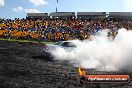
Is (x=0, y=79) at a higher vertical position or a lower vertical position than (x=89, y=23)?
lower

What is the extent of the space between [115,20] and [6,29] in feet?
60.2

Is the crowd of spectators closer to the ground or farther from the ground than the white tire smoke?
farther from the ground

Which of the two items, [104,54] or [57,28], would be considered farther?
[57,28]

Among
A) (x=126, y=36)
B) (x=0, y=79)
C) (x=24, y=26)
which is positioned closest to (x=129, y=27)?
(x=24, y=26)

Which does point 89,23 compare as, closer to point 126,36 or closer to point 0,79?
point 126,36

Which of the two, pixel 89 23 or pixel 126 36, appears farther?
pixel 89 23

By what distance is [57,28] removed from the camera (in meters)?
48.1

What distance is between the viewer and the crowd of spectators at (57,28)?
1756 inches

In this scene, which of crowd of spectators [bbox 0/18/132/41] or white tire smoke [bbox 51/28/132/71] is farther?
crowd of spectators [bbox 0/18/132/41]

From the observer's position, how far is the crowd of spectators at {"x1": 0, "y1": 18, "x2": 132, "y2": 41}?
146ft

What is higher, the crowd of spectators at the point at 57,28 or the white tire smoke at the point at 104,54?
the crowd of spectators at the point at 57,28

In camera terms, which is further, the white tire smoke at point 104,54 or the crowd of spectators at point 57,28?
the crowd of spectators at point 57,28

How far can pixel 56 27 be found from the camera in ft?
160

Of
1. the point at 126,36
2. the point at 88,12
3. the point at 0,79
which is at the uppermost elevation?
the point at 88,12
